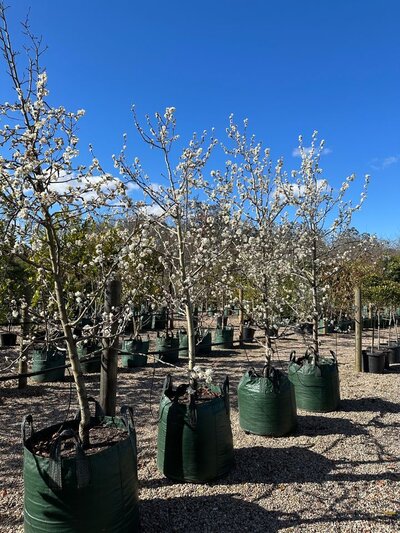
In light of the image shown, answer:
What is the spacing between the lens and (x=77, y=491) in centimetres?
223

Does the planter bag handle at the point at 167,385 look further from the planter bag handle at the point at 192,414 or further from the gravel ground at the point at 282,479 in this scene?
the planter bag handle at the point at 192,414

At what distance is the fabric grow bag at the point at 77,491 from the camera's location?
2219 millimetres

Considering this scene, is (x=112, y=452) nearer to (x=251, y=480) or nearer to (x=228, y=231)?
(x=251, y=480)

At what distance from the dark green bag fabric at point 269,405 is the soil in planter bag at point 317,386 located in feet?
2.76

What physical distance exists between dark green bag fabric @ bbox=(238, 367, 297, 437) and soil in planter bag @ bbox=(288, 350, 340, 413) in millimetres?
841

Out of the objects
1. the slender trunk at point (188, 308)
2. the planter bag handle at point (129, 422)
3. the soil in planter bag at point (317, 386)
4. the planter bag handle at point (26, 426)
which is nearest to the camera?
the planter bag handle at point (26, 426)

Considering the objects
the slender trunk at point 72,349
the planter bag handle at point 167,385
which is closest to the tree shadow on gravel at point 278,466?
the planter bag handle at point 167,385

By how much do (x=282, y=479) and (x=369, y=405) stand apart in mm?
2695

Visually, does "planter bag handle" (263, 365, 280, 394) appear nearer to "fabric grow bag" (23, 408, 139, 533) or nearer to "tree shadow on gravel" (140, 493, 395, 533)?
"tree shadow on gravel" (140, 493, 395, 533)

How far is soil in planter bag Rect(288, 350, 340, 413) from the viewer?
517 cm

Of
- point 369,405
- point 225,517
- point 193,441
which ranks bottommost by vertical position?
point 225,517

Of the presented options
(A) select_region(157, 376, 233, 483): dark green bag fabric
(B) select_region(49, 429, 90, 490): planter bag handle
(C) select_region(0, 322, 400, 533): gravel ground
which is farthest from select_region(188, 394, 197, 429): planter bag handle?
(B) select_region(49, 429, 90, 490): planter bag handle

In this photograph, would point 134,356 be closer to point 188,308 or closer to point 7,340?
point 188,308

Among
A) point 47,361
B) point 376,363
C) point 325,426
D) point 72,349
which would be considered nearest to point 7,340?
point 47,361
